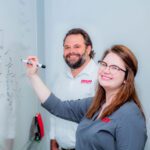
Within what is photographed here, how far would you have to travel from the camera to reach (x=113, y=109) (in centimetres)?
135

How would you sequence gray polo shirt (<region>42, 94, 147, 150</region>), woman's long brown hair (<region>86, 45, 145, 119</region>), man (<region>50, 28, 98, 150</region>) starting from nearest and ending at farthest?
gray polo shirt (<region>42, 94, 147, 150</region>), woman's long brown hair (<region>86, 45, 145, 119</region>), man (<region>50, 28, 98, 150</region>)

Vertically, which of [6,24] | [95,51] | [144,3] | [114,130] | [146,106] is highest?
[144,3]

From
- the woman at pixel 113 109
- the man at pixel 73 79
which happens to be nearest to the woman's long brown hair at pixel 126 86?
the woman at pixel 113 109

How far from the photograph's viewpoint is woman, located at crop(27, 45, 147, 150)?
49.9 inches

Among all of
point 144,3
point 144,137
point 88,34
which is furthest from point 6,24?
point 144,3

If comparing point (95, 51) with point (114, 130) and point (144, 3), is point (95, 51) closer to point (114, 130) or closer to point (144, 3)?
point (144, 3)

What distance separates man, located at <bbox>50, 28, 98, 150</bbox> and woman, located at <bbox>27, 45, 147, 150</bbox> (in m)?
0.51

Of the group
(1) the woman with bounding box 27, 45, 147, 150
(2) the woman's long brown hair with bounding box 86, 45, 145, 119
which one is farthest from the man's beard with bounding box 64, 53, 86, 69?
(2) the woman's long brown hair with bounding box 86, 45, 145, 119

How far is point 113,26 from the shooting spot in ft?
7.61

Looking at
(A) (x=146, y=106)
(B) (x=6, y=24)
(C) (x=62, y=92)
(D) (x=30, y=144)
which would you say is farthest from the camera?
(A) (x=146, y=106)

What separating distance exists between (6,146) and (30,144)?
511mm

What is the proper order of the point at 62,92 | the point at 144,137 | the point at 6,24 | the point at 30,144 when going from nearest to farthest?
the point at 144,137 < the point at 6,24 < the point at 30,144 < the point at 62,92

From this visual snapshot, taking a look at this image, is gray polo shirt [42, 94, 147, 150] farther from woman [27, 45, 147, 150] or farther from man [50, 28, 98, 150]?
man [50, 28, 98, 150]

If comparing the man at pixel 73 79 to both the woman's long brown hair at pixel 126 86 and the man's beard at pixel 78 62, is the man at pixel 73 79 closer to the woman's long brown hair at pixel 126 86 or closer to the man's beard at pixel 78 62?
the man's beard at pixel 78 62
